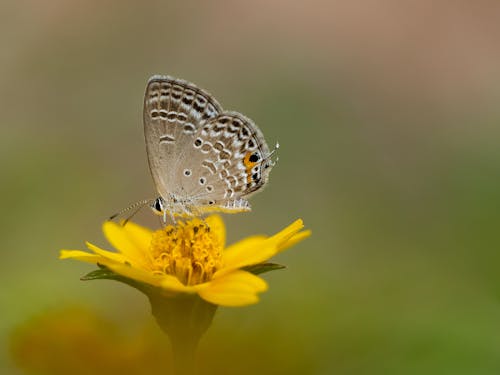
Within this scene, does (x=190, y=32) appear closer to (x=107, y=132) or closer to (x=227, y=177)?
(x=107, y=132)

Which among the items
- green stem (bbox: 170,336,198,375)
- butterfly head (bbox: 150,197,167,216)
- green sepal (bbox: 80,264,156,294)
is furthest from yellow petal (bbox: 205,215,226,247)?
green stem (bbox: 170,336,198,375)

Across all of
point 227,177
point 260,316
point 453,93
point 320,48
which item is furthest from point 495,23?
point 260,316

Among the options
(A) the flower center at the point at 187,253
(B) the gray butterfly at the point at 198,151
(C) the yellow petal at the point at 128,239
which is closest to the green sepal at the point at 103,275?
(A) the flower center at the point at 187,253

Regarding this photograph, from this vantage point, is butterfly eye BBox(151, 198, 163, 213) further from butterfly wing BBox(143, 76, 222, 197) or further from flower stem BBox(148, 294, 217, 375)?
flower stem BBox(148, 294, 217, 375)

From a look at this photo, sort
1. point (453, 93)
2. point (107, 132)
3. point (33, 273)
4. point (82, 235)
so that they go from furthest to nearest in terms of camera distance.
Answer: point (453, 93) < point (107, 132) < point (82, 235) < point (33, 273)

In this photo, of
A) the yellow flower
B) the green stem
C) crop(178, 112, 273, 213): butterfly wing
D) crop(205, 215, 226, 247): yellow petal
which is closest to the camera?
the green stem

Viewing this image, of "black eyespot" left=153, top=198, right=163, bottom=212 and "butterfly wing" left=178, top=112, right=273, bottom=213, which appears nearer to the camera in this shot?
"black eyespot" left=153, top=198, right=163, bottom=212

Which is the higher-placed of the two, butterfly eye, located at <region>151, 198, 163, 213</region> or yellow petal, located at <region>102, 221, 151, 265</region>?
butterfly eye, located at <region>151, 198, 163, 213</region>

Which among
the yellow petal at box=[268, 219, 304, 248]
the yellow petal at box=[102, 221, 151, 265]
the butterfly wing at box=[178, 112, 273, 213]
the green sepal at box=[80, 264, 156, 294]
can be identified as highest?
the butterfly wing at box=[178, 112, 273, 213]
